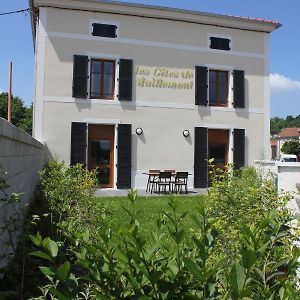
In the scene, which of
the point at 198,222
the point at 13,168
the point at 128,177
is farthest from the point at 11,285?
the point at 128,177

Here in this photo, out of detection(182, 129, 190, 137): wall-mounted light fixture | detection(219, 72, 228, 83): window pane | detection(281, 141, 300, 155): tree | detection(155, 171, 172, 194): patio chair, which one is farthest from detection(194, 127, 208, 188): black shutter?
detection(281, 141, 300, 155): tree

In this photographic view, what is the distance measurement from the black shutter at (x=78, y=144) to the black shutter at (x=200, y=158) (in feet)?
14.7

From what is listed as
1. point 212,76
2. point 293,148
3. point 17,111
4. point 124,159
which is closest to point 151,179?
point 124,159

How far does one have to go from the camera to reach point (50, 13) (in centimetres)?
1550

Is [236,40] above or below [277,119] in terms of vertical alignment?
below

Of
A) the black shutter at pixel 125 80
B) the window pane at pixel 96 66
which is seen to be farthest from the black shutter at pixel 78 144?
the window pane at pixel 96 66

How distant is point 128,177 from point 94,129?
2.25 meters

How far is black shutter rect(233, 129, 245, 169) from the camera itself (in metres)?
17.4

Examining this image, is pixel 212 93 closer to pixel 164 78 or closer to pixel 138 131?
pixel 164 78

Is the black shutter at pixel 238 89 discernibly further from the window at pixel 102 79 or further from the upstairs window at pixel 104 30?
the upstairs window at pixel 104 30

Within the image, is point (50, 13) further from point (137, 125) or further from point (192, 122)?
point (192, 122)

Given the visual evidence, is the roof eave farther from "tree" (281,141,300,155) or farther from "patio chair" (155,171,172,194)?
"tree" (281,141,300,155)

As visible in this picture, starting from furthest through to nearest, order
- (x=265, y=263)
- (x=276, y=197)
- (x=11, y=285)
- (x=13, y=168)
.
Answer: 1. (x=13, y=168)
2. (x=276, y=197)
3. (x=11, y=285)
4. (x=265, y=263)

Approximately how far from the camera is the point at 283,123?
365 ft
